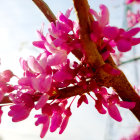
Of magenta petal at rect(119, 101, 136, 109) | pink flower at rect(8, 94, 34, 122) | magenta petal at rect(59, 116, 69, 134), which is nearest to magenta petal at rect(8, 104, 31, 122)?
pink flower at rect(8, 94, 34, 122)

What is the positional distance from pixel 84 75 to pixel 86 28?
22cm

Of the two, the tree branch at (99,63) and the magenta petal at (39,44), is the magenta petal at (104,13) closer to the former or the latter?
the tree branch at (99,63)

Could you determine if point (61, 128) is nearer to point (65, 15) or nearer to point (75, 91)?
point (75, 91)

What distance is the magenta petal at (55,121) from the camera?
1.09 meters

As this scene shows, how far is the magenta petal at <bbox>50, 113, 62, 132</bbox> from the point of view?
1.09m

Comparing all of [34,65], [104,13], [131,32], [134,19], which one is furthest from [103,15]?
[134,19]

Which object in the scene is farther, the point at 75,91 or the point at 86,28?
the point at 75,91

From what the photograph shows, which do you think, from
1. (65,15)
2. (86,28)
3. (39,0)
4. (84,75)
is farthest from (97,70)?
(39,0)

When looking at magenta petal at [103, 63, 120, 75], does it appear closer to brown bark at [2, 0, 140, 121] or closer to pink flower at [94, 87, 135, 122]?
brown bark at [2, 0, 140, 121]

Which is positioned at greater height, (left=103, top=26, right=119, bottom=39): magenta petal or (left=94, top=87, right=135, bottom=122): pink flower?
(left=103, top=26, right=119, bottom=39): magenta petal

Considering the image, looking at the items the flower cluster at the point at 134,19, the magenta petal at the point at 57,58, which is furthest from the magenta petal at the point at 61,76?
A: the flower cluster at the point at 134,19

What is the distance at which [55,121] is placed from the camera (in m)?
1.10

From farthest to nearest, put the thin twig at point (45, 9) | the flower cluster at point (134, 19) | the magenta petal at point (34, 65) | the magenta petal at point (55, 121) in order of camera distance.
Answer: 1. the flower cluster at point (134, 19)
2. the thin twig at point (45, 9)
3. the magenta petal at point (55, 121)
4. the magenta petal at point (34, 65)

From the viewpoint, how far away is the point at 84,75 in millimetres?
1015
